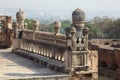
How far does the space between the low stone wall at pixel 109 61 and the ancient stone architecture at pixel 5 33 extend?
428 inches

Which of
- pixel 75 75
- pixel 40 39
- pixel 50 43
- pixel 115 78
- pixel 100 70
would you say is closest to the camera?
pixel 75 75

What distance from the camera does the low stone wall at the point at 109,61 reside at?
2906cm

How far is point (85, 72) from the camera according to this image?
10.8 metres

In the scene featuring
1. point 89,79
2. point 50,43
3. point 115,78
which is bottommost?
point 115,78

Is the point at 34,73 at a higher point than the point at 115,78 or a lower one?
higher

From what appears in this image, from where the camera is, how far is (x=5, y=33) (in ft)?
68.9

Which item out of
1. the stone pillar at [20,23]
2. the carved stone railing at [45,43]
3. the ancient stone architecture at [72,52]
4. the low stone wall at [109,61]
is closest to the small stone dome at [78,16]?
the ancient stone architecture at [72,52]

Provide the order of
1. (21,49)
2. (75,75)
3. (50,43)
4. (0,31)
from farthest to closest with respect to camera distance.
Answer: (0,31)
(21,49)
(50,43)
(75,75)

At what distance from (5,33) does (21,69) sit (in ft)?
30.3

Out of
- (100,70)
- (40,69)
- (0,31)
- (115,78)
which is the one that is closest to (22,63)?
(40,69)

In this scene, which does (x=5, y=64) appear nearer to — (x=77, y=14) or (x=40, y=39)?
(x=40, y=39)

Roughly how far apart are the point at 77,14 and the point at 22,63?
3.96 m

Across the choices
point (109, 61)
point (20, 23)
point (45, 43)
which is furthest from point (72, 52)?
point (109, 61)

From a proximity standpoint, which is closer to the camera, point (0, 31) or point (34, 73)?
point (34, 73)
